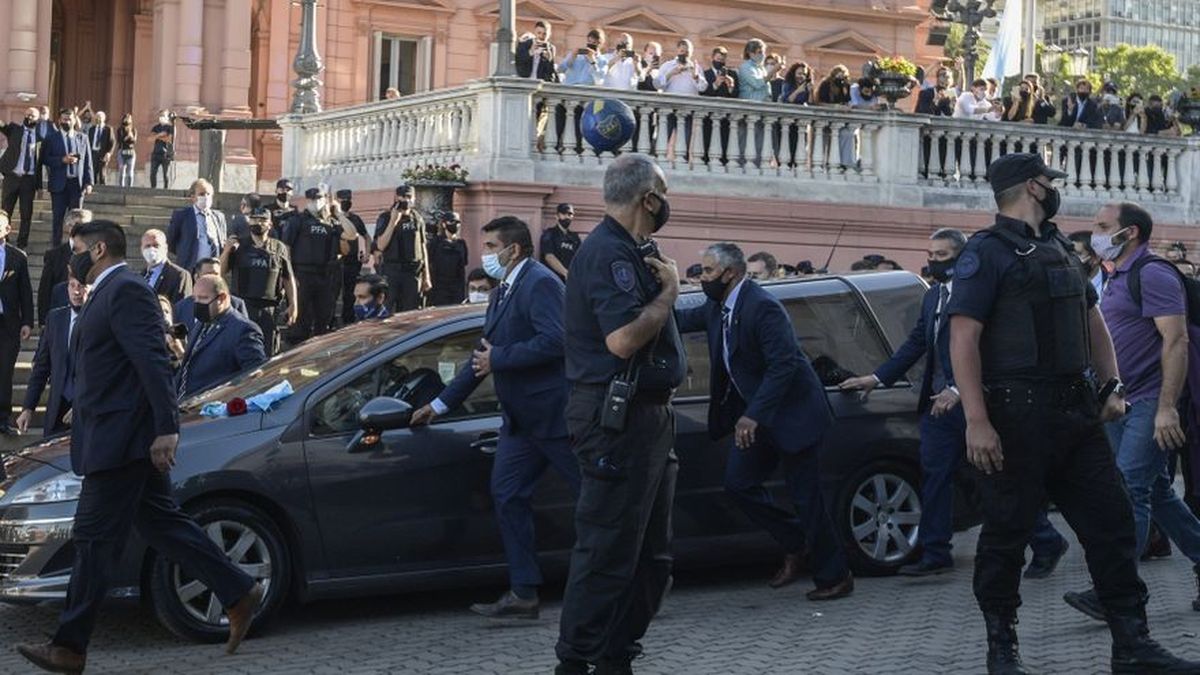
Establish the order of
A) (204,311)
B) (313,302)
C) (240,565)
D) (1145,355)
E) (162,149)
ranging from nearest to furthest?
(240,565) → (1145,355) → (204,311) → (313,302) → (162,149)

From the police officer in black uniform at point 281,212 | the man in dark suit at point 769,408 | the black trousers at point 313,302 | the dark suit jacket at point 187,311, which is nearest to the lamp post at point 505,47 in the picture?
the police officer in black uniform at point 281,212

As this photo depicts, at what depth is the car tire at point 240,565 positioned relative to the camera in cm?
933

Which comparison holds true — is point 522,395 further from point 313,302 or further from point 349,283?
point 349,283

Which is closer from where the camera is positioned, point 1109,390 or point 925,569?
point 1109,390

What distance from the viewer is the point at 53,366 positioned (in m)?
12.1

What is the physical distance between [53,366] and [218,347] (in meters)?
1.37

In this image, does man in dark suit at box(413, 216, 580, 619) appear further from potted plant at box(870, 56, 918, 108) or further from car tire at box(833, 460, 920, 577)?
potted plant at box(870, 56, 918, 108)

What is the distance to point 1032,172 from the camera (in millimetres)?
7945

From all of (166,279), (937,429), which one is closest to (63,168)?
(166,279)

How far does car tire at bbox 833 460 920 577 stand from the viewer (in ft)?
36.8

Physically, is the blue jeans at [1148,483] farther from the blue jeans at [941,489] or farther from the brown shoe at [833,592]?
the brown shoe at [833,592]

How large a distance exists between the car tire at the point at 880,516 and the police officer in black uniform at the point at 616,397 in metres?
3.84

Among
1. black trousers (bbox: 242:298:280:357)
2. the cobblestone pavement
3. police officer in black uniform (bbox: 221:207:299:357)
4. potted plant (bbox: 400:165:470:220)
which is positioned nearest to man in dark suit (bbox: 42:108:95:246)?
potted plant (bbox: 400:165:470:220)

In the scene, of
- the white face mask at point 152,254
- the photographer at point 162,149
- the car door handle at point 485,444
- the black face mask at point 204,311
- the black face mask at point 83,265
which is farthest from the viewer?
the photographer at point 162,149
